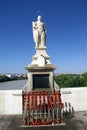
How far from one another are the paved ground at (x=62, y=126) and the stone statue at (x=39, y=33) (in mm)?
3692

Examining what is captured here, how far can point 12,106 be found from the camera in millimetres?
10133

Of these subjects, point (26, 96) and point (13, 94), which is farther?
point (13, 94)

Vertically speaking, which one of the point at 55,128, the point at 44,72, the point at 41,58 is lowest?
the point at 55,128

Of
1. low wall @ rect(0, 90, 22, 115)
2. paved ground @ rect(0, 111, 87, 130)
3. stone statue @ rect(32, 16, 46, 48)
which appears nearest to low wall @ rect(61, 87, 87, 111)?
paved ground @ rect(0, 111, 87, 130)

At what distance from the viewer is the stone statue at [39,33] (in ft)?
34.9

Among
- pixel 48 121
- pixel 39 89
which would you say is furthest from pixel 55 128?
pixel 39 89

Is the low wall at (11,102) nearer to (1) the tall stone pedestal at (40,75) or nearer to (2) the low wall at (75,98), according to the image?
(1) the tall stone pedestal at (40,75)

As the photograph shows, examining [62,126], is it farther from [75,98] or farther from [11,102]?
[11,102]

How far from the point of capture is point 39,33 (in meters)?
10.7

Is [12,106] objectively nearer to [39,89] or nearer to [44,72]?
[39,89]

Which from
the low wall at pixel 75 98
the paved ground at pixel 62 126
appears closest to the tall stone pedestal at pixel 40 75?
the low wall at pixel 75 98

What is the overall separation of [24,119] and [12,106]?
2.28m

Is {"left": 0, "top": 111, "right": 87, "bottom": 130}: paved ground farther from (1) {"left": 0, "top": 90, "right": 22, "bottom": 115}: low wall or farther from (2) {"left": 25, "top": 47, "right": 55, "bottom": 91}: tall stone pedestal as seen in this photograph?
(2) {"left": 25, "top": 47, "right": 55, "bottom": 91}: tall stone pedestal

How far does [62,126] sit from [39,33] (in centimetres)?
491
